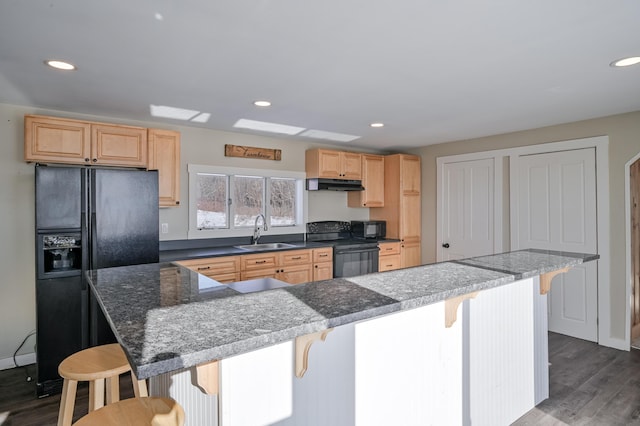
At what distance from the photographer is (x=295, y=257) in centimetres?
427

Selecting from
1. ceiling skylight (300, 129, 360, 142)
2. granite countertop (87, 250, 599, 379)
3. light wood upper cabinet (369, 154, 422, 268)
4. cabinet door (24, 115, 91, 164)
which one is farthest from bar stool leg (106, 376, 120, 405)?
light wood upper cabinet (369, 154, 422, 268)

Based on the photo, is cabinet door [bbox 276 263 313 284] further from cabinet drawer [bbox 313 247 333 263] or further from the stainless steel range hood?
the stainless steel range hood

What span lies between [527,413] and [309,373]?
197 centimetres

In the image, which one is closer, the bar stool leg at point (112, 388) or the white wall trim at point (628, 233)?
the bar stool leg at point (112, 388)

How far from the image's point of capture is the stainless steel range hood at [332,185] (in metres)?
4.85

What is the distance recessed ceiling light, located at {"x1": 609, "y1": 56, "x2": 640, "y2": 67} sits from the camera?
2.25 metres

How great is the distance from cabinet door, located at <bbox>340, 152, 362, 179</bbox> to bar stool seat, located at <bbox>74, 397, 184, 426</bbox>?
13.3 ft

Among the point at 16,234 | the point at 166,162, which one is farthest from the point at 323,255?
the point at 16,234

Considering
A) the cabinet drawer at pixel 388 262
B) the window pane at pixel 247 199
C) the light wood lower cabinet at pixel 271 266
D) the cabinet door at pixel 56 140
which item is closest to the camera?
the cabinet door at pixel 56 140

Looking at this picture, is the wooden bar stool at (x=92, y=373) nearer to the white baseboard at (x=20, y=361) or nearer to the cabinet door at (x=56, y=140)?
the cabinet door at (x=56, y=140)

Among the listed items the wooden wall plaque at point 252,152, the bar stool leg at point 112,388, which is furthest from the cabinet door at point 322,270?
the bar stool leg at point 112,388

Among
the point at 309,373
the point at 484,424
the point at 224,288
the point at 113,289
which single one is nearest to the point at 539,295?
the point at 484,424

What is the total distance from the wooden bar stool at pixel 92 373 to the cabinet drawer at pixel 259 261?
2109 millimetres

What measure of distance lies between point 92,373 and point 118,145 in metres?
2.41
